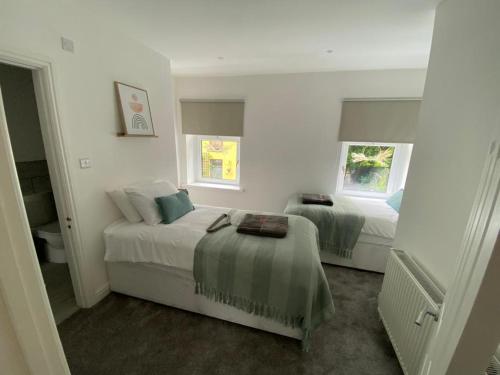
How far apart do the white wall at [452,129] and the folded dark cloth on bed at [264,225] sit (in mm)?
985

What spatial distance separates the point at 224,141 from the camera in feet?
12.3

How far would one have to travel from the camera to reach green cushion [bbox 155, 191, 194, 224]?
2024 mm

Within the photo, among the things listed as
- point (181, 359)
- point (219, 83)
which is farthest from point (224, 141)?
point (181, 359)

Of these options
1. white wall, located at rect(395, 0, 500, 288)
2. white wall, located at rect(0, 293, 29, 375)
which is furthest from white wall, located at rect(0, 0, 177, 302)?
white wall, located at rect(395, 0, 500, 288)

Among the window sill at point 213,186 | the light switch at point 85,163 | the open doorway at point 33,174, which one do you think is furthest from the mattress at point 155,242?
the window sill at point 213,186

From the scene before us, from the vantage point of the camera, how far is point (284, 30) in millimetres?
1941

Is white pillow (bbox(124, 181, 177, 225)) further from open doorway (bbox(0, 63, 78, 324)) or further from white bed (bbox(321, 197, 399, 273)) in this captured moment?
white bed (bbox(321, 197, 399, 273))

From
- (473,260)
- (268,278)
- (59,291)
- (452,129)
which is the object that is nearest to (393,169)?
(452,129)

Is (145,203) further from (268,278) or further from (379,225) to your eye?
(379,225)

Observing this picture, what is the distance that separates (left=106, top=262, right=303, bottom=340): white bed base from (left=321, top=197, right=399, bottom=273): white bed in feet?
4.22

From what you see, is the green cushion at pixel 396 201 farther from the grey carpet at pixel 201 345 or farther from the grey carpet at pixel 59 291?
the grey carpet at pixel 59 291

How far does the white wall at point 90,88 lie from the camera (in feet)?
4.53

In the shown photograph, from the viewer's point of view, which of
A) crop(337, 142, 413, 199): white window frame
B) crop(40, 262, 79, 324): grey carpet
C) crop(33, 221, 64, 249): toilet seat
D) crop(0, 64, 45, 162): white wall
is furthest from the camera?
crop(337, 142, 413, 199): white window frame

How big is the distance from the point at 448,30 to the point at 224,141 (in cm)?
297
